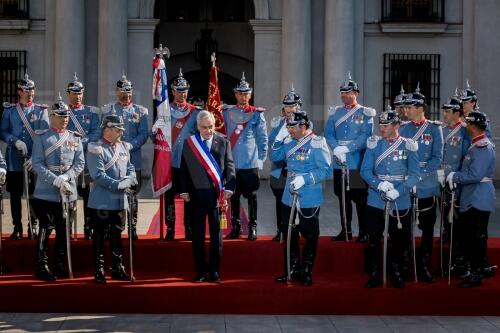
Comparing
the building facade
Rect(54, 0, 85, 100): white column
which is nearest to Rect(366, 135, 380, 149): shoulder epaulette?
the building facade

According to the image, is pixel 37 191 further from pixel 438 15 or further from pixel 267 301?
pixel 438 15

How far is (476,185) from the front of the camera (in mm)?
10094

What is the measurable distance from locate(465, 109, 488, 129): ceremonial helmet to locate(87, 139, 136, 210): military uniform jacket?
12.0 feet

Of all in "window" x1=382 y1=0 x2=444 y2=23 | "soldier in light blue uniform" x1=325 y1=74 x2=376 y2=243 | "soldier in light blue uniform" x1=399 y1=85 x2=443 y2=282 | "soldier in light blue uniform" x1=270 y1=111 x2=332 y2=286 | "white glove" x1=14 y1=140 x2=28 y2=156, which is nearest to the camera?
"soldier in light blue uniform" x1=270 y1=111 x2=332 y2=286

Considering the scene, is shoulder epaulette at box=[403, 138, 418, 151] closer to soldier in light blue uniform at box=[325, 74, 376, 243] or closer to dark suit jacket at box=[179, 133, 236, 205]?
soldier in light blue uniform at box=[325, 74, 376, 243]

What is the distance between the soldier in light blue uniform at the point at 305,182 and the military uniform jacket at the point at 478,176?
148cm

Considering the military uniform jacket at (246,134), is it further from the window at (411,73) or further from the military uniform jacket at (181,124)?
the window at (411,73)

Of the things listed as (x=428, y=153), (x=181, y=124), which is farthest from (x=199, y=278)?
(x=428, y=153)

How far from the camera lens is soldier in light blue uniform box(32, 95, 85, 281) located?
995 cm

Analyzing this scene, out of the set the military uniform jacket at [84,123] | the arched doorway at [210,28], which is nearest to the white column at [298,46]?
the arched doorway at [210,28]

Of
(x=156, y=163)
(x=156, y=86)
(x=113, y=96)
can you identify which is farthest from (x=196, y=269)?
(x=113, y=96)

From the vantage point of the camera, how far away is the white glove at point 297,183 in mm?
9688

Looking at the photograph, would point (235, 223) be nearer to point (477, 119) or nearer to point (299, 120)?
point (299, 120)

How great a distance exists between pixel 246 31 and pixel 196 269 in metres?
18.4
